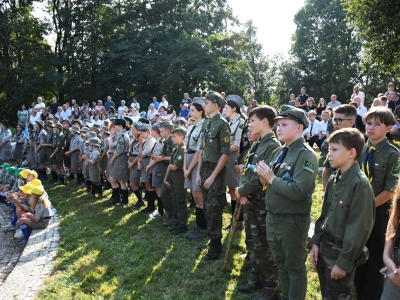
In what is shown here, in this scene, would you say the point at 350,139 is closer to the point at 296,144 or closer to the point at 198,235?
the point at 296,144

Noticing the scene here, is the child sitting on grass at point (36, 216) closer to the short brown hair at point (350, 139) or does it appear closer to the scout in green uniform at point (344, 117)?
the scout in green uniform at point (344, 117)

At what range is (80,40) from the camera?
31.4m

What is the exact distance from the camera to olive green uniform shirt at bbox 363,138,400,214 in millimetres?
3289

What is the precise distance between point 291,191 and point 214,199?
2.20 meters

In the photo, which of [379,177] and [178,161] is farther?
[178,161]

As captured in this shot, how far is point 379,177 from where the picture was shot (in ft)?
11.0

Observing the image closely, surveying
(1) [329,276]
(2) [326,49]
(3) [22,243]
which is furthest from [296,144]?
(2) [326,49]

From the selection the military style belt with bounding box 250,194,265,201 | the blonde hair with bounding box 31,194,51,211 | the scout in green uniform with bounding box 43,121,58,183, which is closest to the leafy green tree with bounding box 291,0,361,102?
the scout in green uniform with bounding box 43,121,58,183

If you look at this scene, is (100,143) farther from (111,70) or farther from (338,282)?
(111,70)

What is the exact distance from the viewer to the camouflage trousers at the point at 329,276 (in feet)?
9.53

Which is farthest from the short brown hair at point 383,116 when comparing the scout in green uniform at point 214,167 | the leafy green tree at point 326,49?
the leafy green tree at point 326,49

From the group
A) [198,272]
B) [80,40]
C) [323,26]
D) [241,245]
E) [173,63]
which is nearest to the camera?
[198,272]

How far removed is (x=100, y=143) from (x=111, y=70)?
19.8 metres

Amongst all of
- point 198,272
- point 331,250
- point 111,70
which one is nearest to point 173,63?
point 111,70
